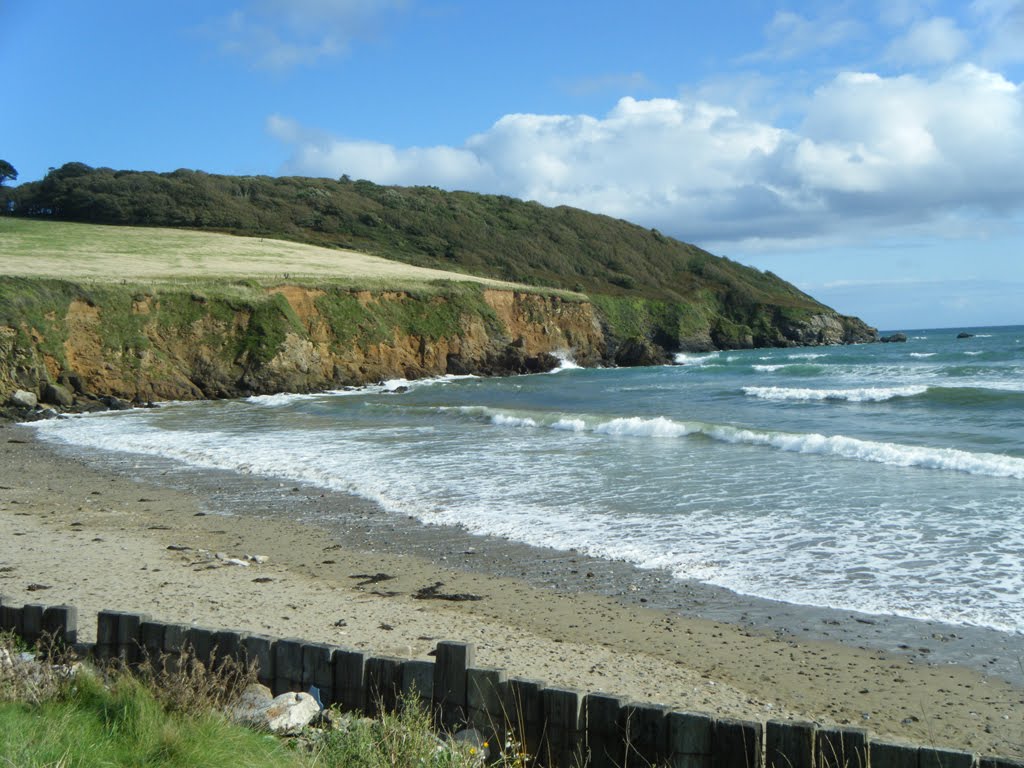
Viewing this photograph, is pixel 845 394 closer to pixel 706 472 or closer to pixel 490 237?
pixel 706 472

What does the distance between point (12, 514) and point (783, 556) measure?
1089cm

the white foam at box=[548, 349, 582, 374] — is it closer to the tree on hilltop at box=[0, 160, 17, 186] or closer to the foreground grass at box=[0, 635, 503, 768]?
the foreground grass at box=[0, 635, 503, 768]

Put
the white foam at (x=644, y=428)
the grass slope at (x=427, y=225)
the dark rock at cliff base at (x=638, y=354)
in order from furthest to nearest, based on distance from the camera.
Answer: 1. the grass slope at (x=427, y=225)
2. the dark rock at cliff base at (x=638, y=354)
3. the white foam at (x=644, y=428)

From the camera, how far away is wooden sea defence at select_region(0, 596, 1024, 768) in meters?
4.18

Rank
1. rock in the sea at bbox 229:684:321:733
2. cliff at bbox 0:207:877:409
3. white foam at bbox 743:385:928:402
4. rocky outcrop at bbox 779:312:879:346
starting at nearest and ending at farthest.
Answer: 1. rock in the sea at bbox 229:684:321:733
2. white foam at bbox 743:385:928:402
3. cliff at bbox 0:207:877:409
4. rocky outcrop at bbox 779:312:879:346

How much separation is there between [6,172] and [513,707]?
101741mm

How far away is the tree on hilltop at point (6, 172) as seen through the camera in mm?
89750

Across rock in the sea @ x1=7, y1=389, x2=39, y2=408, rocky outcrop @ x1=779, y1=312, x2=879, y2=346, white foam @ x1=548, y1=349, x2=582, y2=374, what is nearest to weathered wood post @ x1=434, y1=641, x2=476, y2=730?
rock in the sea @ x1=7, y1=389, x2=39, y2=408

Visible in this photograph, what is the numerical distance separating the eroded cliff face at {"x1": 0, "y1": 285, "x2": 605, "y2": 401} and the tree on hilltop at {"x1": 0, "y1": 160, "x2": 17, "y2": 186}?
6173 cm

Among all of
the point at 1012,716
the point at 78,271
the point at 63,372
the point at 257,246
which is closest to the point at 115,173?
the point at 257,246

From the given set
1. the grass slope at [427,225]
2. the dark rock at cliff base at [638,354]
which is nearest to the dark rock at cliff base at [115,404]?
the dark rock at cliff base at [638,354]

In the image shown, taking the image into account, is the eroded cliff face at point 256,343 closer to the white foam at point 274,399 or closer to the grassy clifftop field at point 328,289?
the grassy clifftop field at point 328,289

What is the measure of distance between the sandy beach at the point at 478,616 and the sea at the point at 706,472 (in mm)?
1169

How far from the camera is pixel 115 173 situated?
81375 millimetres
